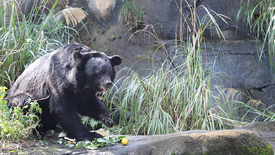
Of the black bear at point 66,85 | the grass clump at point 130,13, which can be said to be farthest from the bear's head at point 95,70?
the grass clump at point 130,13

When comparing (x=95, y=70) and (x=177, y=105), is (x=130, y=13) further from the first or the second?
(x=95, y=70)

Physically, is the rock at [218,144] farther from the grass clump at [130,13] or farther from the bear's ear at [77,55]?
the grass clump at [130,13]

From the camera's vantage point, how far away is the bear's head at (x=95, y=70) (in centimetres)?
313

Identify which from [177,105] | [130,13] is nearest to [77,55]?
[177,105]

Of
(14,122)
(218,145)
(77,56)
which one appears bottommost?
(218,145)

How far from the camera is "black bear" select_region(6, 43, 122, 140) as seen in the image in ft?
9.84

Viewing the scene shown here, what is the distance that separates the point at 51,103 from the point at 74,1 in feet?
15.9

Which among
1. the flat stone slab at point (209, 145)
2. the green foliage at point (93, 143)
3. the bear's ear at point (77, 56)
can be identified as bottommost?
the green foliage at point (93, 143)

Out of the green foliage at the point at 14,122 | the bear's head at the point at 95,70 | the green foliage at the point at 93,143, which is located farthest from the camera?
the bear's head at the point at 95,70

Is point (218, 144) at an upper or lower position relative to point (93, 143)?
upper

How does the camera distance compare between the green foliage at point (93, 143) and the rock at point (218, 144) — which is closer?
the rock at point (218, 144)

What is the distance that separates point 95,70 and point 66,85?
0.38 meters

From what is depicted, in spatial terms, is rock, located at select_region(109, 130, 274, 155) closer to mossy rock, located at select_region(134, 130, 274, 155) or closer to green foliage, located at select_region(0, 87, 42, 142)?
mossy rock, located at select_region(134, 130, 274, 155)

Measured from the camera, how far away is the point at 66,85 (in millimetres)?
3004
